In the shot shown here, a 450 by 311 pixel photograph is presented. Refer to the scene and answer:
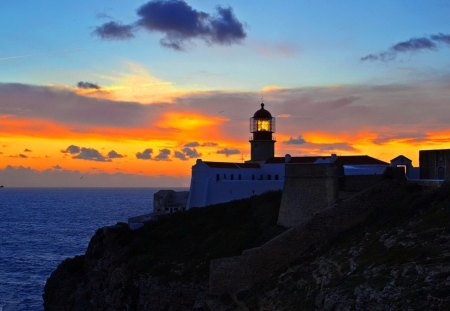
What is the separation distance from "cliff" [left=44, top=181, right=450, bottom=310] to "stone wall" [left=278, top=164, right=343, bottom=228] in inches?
67.2

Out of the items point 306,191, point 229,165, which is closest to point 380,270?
point 306,191

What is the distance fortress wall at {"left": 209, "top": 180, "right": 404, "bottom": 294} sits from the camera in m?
37.7

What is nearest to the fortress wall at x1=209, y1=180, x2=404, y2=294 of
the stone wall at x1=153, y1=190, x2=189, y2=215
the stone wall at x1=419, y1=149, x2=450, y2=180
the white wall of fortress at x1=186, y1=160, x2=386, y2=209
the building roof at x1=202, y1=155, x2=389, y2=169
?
the stone wall at x1=419, y1=149, x2=450, y2=180

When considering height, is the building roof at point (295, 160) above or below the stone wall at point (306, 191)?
above

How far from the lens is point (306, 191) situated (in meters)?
44.1

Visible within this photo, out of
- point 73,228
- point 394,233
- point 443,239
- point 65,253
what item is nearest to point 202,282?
point 394,233

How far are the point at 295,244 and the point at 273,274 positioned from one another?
249cm

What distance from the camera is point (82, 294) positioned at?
163 feet

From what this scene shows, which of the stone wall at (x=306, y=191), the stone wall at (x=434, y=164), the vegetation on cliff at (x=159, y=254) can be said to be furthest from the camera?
the vegetation on cliff at (x=159, y=254)

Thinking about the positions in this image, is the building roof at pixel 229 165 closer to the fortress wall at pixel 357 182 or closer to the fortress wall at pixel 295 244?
the fortress wall at pixel 357 182

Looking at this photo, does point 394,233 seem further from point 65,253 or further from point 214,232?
point 65,253

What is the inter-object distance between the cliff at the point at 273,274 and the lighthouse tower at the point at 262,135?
11.7 meters

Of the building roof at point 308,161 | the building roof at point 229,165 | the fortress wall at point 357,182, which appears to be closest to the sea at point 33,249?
the building roof at point 229,165

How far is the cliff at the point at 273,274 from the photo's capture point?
999 inches
